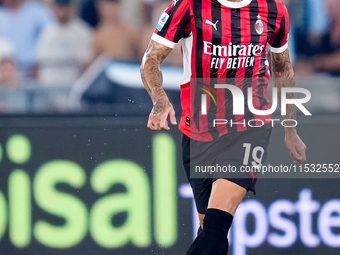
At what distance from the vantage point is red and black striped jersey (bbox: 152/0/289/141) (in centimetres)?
285

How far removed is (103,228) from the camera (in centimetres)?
392

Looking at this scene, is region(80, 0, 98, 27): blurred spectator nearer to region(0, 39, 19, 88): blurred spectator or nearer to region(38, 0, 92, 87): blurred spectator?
region(38, 0, 92, 87): blurred spectator

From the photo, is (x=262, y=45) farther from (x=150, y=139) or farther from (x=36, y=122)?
(x=36, y=122)

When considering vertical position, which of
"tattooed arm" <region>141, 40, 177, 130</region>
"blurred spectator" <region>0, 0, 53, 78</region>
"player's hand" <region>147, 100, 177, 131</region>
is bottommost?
"player's hand" <region>147, 100, 177, 131</region>

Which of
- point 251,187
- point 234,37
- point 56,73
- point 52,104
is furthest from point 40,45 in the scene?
point 251,187

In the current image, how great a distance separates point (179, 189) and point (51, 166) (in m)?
1.01

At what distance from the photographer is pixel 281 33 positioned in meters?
3.05

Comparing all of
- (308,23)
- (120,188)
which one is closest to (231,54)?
(120,188)

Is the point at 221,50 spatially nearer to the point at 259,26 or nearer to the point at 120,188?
the point at 259,26

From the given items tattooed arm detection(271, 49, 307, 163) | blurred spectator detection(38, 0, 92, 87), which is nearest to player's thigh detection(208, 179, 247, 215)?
tattooed arm detection(271, 49, 307, 163)

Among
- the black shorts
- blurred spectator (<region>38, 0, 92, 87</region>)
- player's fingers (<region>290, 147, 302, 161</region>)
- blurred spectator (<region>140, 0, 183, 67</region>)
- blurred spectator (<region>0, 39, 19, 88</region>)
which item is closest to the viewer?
the black shorts

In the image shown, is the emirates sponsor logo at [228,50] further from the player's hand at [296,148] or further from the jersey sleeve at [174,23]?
the player's hand at [296,148]

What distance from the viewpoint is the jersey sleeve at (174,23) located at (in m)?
2.83

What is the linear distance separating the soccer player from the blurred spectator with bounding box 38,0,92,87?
1.76m
